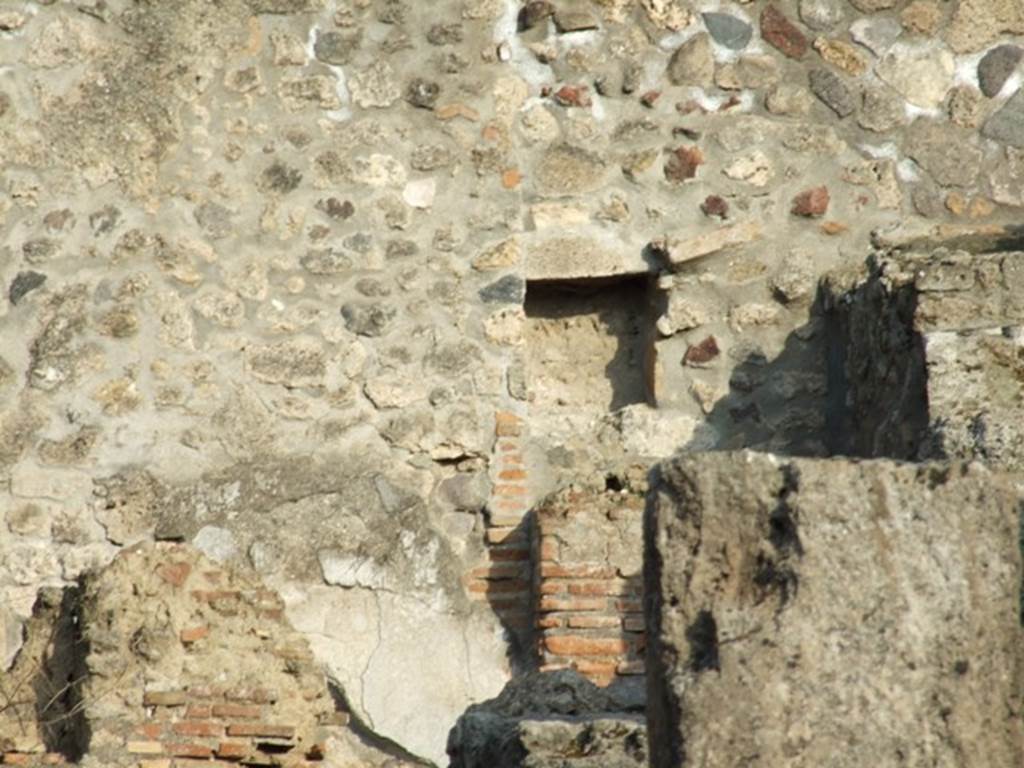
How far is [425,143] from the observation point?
869 centimetres

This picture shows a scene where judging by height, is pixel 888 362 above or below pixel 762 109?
below

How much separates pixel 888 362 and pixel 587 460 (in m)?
1.24

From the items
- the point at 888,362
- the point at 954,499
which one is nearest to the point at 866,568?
the point at 954,499

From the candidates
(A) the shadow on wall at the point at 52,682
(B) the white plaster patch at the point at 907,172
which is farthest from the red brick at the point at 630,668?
(B) the white plaster patch at the point at 907,172

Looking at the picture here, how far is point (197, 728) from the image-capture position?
21.2 feet

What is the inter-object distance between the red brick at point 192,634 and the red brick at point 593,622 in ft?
4.84

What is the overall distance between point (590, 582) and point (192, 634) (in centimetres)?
162

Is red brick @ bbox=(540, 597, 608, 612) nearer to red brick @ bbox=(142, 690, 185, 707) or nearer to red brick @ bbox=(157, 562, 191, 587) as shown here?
red brick @ bbox=(157, 562, 191, 587)

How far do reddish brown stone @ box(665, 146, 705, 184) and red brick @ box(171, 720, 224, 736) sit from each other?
3.00 metres

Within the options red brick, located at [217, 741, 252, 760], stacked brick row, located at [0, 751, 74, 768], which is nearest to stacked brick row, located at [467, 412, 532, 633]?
red brick, located at [217, 741, 252, 760]

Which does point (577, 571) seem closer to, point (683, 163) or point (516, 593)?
point (516, 593)

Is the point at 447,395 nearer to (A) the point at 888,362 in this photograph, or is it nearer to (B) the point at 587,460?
(B) the point at 587,460

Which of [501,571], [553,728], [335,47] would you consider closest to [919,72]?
[335,47]

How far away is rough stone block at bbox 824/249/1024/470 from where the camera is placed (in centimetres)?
656
